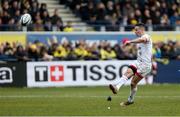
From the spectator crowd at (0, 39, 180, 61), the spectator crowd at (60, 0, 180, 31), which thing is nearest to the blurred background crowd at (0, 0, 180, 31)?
the spectator crowd at (60, 0, 180, 31)

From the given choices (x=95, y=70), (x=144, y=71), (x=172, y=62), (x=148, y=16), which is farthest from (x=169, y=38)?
(x=144, y=71)

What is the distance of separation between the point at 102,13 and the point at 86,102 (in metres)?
14.6

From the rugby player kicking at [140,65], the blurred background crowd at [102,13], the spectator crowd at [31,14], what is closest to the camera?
the rugby player kicking at [140,65]

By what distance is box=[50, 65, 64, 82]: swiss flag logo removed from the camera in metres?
30.1

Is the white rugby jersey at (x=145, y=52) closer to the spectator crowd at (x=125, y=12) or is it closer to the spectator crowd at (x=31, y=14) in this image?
the spectator crowd at (x=31, y=14)

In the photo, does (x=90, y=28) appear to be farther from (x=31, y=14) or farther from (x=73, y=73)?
Result: (x=73, y=73)

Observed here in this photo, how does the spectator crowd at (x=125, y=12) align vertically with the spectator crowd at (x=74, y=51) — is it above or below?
above

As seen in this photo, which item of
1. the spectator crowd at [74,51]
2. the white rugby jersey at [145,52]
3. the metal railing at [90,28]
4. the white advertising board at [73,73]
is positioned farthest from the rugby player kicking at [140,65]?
the metal railing at [90,28]

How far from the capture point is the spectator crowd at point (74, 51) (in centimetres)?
3072

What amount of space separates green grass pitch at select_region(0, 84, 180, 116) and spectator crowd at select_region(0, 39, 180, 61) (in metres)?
2.58

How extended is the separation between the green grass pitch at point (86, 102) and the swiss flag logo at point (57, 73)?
1.46m

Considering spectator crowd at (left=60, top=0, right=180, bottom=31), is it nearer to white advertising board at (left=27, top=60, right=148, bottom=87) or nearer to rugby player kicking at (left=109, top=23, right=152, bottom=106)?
white advertising board at (left=27, top=60, right=148, bottom=87)

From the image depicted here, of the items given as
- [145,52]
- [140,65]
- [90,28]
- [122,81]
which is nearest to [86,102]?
[122,81]

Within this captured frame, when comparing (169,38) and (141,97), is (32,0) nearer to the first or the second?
(169,38)
